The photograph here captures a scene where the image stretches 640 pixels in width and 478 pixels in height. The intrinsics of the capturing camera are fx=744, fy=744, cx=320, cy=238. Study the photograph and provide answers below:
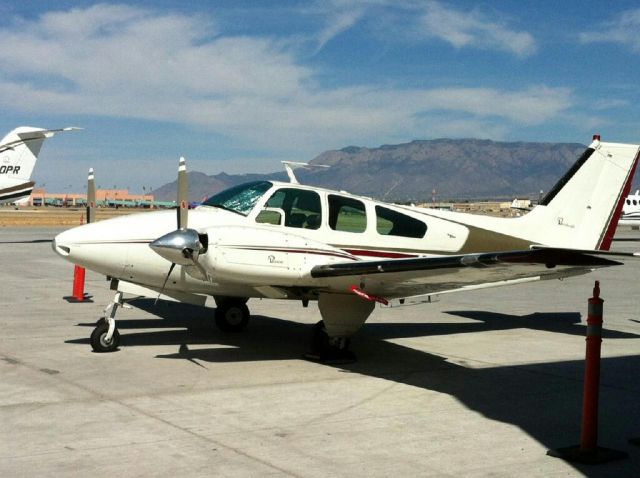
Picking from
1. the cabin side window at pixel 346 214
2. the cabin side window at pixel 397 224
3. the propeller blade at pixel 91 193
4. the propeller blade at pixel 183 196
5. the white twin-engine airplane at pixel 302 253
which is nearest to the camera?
the white twin-engine airplane at pixel 302 253

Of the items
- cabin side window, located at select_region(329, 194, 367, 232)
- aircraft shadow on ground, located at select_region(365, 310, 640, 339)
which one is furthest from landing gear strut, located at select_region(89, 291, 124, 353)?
aircraft shadow on ground, located at select_region(365, 310, 640, 339)

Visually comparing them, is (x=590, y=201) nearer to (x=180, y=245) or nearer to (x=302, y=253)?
(x=302, y=253)

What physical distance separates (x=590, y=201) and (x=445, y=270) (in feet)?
17.5

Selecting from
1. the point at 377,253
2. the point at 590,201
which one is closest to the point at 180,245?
the point at 377,253

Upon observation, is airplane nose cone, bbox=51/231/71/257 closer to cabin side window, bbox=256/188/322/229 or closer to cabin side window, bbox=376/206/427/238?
cabin side window, bbox=256/188/322/229

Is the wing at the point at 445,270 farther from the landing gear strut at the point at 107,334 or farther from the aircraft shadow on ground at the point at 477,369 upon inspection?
the landing gear strut at the point at 107,334

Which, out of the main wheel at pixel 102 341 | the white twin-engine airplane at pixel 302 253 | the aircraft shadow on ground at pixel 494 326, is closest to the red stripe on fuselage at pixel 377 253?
the white twin-engine airplane at pixel 302 253

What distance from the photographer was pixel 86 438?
679cm

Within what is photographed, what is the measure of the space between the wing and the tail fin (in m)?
2.08

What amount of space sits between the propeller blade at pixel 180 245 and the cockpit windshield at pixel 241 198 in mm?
1471

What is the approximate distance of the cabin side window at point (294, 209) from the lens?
10805 mm

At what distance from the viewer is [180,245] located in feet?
30.5

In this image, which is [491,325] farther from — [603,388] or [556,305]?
[603,388]

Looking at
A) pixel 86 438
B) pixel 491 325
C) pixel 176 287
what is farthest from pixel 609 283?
pixel 86 438
